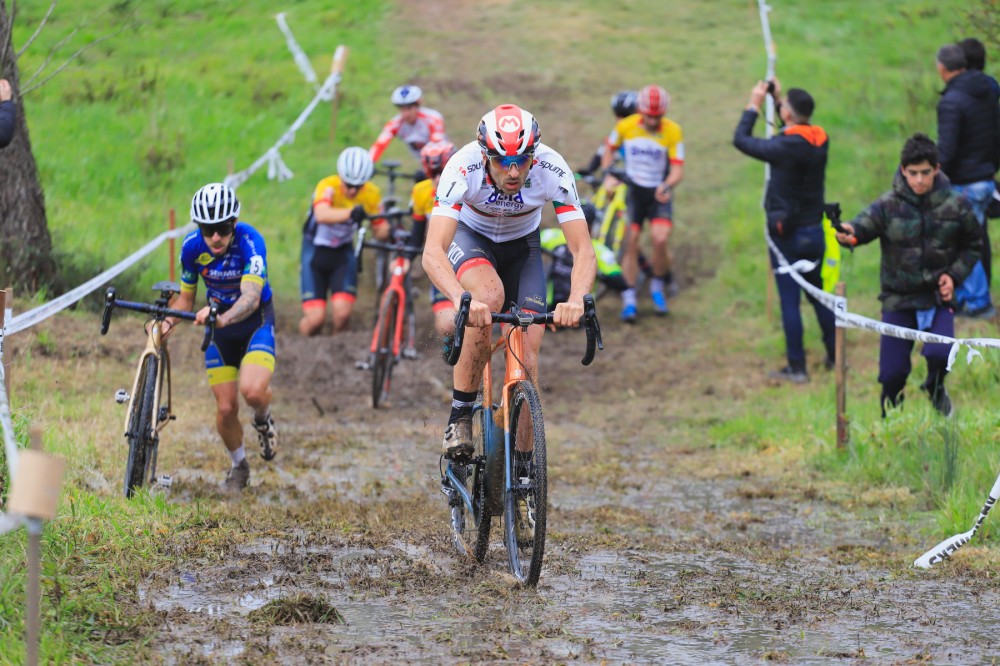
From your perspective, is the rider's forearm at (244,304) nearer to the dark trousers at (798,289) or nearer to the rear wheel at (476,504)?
the rear wheel at (476,504)

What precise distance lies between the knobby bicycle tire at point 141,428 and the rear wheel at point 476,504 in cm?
205

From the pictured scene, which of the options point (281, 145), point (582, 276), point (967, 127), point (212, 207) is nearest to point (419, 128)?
point (281, 145)

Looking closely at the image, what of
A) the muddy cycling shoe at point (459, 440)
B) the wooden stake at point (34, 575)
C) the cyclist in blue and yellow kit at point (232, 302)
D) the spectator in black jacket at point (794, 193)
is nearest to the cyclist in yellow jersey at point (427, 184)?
the spectator in black jacket at point (794, 193)

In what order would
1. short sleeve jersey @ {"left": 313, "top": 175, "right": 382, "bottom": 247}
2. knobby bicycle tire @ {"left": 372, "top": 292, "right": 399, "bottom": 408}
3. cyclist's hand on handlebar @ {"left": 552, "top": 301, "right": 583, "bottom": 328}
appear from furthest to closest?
short sleeve jersey @ {"left": 313, "top": 175, "right": 382, "bottom": 247} → knobby bicycle tire @ {"left": 372, "top": 292, "right": 399, "bottom": 408} → cyclist's hand on handlebar @ {"left": 552, "top": 301, "right": 583, "bottom": 328}

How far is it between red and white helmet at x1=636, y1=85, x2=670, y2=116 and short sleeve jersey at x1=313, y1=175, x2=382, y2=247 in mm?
3572

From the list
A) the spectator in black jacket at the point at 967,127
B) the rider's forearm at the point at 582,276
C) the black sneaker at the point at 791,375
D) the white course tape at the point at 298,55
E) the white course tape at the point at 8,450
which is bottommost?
the black sneaker at the point at 791,375

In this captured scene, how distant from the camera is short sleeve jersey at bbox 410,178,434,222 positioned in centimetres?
1236

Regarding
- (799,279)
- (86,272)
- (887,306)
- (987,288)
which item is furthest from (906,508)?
(86,272)

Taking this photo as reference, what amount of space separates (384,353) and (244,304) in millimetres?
3930

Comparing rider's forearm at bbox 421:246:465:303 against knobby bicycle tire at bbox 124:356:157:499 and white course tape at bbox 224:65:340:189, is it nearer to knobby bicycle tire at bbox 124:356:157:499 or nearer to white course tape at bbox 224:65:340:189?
knobby bicycle tire at bbox 124:356:157:499

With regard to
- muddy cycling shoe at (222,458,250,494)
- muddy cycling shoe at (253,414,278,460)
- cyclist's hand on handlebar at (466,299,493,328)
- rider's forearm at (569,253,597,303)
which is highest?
rider's forearm at (569,253,597,303)

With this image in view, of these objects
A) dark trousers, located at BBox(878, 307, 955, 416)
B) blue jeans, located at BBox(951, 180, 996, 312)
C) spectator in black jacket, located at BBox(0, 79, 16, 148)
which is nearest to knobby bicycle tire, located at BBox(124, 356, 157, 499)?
spectator in black jacket, located at BBox(0, 79, 16, 148)

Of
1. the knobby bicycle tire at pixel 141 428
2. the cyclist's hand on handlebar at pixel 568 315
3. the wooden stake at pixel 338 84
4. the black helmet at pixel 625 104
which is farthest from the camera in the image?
the wooden stake at pixel 338 84

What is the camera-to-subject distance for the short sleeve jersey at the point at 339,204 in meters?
13.2
